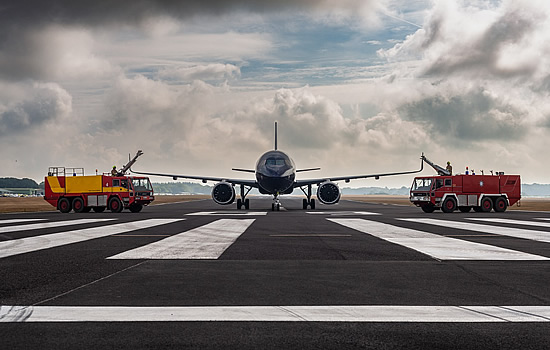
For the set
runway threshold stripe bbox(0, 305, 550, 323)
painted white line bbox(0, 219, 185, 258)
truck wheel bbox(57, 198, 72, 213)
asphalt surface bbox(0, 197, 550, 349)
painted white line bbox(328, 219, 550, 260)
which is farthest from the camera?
truck wheel bbox(57, 198, 72, 213)

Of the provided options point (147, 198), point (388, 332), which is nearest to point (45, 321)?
point (388, 332)

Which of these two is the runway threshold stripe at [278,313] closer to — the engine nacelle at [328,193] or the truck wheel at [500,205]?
the truck wheel at [500,205]

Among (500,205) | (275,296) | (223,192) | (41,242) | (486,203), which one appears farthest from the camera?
(223,192)

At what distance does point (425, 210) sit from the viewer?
28172mm

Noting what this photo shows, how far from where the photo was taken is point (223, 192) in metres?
33.1

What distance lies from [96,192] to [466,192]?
71.1ft

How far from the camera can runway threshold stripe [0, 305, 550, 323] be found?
14.3 ft

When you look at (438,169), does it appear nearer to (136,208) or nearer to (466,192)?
(466,192)

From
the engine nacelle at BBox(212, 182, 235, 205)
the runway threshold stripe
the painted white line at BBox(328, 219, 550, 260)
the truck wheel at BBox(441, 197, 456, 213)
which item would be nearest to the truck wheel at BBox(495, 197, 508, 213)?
the truck wheel at BBox(441, 197, 456, 213)

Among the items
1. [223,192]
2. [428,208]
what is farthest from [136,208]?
[428,208]

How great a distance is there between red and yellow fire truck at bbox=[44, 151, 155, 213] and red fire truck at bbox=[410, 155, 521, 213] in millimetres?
16427

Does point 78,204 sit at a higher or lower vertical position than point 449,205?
higher

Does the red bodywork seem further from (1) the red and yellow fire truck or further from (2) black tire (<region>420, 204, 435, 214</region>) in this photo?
(1) the red and yellow fire truck

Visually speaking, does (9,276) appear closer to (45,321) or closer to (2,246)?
(45,321)
